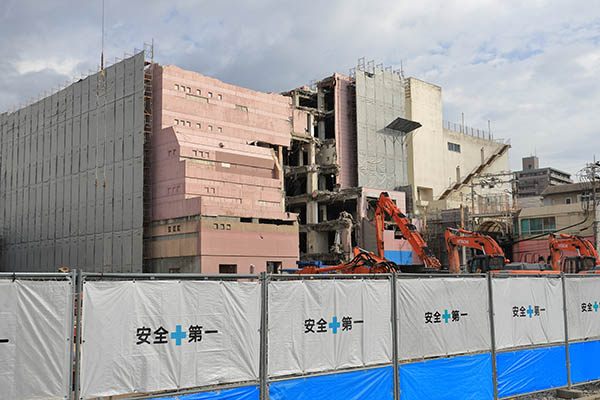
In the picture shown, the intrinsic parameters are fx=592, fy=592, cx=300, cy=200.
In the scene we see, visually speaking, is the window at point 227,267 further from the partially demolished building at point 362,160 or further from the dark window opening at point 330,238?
the dark window opening at point 330,238

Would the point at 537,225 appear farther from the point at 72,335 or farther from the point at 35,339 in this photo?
the point at 35,339

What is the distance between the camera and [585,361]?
14.8 metres

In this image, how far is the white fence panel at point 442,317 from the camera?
11.7 metres

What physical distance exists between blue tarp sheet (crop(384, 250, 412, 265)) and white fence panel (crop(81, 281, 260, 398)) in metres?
50.3

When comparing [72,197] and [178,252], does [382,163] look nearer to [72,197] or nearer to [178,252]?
[178,252]

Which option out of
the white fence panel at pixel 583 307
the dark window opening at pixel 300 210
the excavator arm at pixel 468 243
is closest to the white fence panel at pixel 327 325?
the white fence panel at pixel 583 307

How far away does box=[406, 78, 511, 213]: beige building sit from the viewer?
7362cm

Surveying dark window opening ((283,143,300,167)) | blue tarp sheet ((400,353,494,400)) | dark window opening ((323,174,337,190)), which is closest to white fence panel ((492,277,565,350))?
blue tarp sheet ((400,353,494,400))

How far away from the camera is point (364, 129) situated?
68000 millimetres

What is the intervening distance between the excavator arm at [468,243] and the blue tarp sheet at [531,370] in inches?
668

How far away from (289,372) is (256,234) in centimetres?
4293

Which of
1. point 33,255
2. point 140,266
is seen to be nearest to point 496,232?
point 140,266

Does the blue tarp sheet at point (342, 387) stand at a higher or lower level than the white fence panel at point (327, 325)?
lower

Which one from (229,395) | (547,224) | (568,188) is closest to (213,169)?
(547,224)
